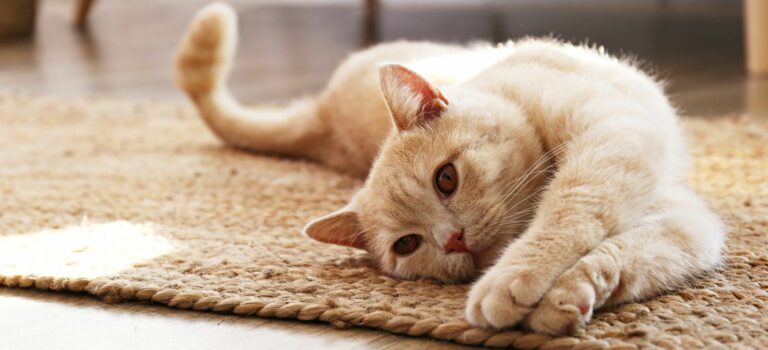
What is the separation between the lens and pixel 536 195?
137cm

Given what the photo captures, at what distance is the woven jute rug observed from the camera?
1175 mm

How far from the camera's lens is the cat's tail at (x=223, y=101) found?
7.76ft

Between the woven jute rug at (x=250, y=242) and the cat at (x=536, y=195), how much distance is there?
1.5 inches

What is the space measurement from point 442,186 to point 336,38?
3530 millimetres

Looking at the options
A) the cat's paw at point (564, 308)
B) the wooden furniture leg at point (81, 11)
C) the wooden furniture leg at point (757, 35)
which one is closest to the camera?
the cat's paw at point (564, 308)

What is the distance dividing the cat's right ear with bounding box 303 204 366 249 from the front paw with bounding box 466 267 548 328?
37cm

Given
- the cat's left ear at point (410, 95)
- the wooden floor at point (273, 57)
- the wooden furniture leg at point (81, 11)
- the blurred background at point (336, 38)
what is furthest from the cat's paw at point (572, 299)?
the wooden furniture leg at point (81, 11)

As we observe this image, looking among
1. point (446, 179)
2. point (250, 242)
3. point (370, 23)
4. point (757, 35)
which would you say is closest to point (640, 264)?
point (446, 179)

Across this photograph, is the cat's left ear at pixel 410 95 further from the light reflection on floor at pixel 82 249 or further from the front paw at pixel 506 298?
the light reflection on floor at pixel 82 249

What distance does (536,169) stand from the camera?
139 centimetres

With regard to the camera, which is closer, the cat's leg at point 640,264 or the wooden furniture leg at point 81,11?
the cat's leg at point 640,264

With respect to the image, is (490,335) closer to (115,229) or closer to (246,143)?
(115,229)

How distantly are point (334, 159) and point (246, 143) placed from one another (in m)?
0.33

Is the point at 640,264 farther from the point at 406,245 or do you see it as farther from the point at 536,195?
the point at 406,245
